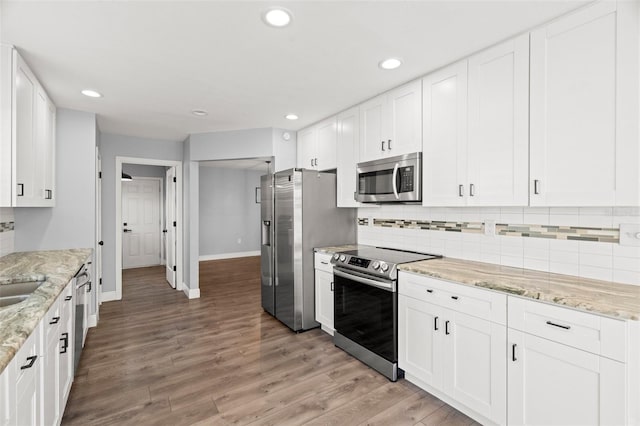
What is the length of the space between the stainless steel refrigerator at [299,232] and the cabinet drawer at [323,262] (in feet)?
0.26

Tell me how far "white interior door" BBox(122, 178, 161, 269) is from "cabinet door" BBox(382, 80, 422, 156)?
6059 millimetres

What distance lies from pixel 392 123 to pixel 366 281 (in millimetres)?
1455

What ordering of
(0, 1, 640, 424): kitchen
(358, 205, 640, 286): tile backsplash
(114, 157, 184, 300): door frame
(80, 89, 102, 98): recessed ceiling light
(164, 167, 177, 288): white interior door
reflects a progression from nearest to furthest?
(0, 1, 640, 424): kitchen → (358, 205, 640, 286): tile backsplash → (80, 89, 102, 98): recessed ceiling light → (114, 157, 184, 300): door frame → (164, 167, 177, 288): white interior door

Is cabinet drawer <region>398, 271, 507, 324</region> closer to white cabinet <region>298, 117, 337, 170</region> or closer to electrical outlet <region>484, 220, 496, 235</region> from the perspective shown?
electrical outlet <region>484, 220, 496, 235</region>

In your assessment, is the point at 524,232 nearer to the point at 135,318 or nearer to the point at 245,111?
the point at 245,111

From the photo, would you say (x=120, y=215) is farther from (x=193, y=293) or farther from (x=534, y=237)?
(x=534, y=237)

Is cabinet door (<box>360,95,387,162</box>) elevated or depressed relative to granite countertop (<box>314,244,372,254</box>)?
elevated

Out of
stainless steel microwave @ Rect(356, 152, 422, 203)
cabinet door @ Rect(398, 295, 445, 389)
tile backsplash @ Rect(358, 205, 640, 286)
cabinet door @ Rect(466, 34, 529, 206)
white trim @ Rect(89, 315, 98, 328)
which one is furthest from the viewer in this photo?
white trim @ Rect(89, 315, 98, 328)

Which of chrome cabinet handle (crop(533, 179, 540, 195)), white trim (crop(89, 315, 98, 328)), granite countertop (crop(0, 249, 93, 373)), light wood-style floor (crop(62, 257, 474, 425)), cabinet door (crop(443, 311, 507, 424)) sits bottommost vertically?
light wood-style floor (crop(62, 257, 474, 425))

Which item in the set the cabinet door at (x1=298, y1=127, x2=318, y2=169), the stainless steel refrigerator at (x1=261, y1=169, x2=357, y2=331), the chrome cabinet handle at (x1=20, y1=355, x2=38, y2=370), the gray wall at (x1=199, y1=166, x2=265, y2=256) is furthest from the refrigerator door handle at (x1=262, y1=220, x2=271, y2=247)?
the gray wall at (x1=199, y1=166, x2=265, y2=256)

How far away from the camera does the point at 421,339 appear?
7.48ft

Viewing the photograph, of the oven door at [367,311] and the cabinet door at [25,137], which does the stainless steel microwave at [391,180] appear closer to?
the oven door at [367,311]

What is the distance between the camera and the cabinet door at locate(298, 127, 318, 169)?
4.09 metres

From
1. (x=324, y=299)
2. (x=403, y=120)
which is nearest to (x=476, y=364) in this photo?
(x=324, y=299)
